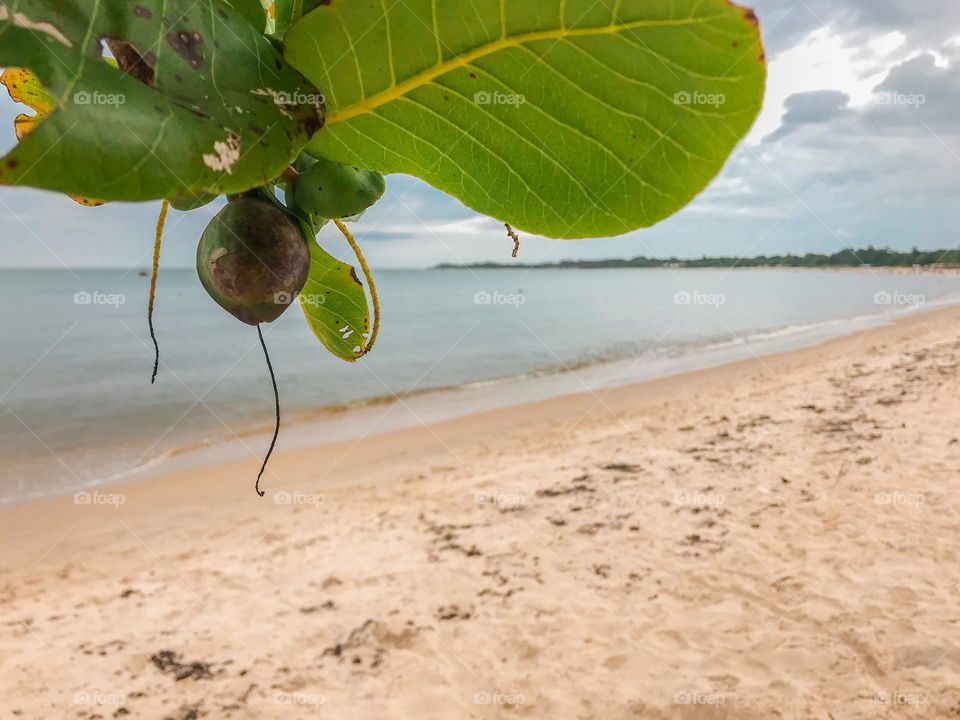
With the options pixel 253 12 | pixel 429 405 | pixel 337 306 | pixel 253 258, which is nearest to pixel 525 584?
pixel 337 306

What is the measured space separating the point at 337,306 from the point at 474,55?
1.13ft

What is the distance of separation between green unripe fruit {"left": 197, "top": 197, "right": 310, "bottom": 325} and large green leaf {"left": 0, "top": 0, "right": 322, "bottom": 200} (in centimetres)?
10

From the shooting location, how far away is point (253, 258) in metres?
0.47

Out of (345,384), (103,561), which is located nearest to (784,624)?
(103,561)

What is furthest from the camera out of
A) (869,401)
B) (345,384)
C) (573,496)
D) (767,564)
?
(345,384)

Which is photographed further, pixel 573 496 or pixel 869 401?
pixel 869 401

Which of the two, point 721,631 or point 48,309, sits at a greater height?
point 48,309

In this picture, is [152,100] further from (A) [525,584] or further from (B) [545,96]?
(A) [525,584]

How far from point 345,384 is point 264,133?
47.9 feet

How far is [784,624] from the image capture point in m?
4.48

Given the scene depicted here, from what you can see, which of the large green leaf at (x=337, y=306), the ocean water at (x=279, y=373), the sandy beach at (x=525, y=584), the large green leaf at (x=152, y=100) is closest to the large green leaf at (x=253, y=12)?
the large green leaf at (x=152, y=100)

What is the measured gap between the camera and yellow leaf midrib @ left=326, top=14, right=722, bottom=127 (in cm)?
38

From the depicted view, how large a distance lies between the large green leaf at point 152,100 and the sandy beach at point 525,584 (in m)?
4.24

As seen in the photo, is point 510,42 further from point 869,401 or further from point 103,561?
point 869,401
